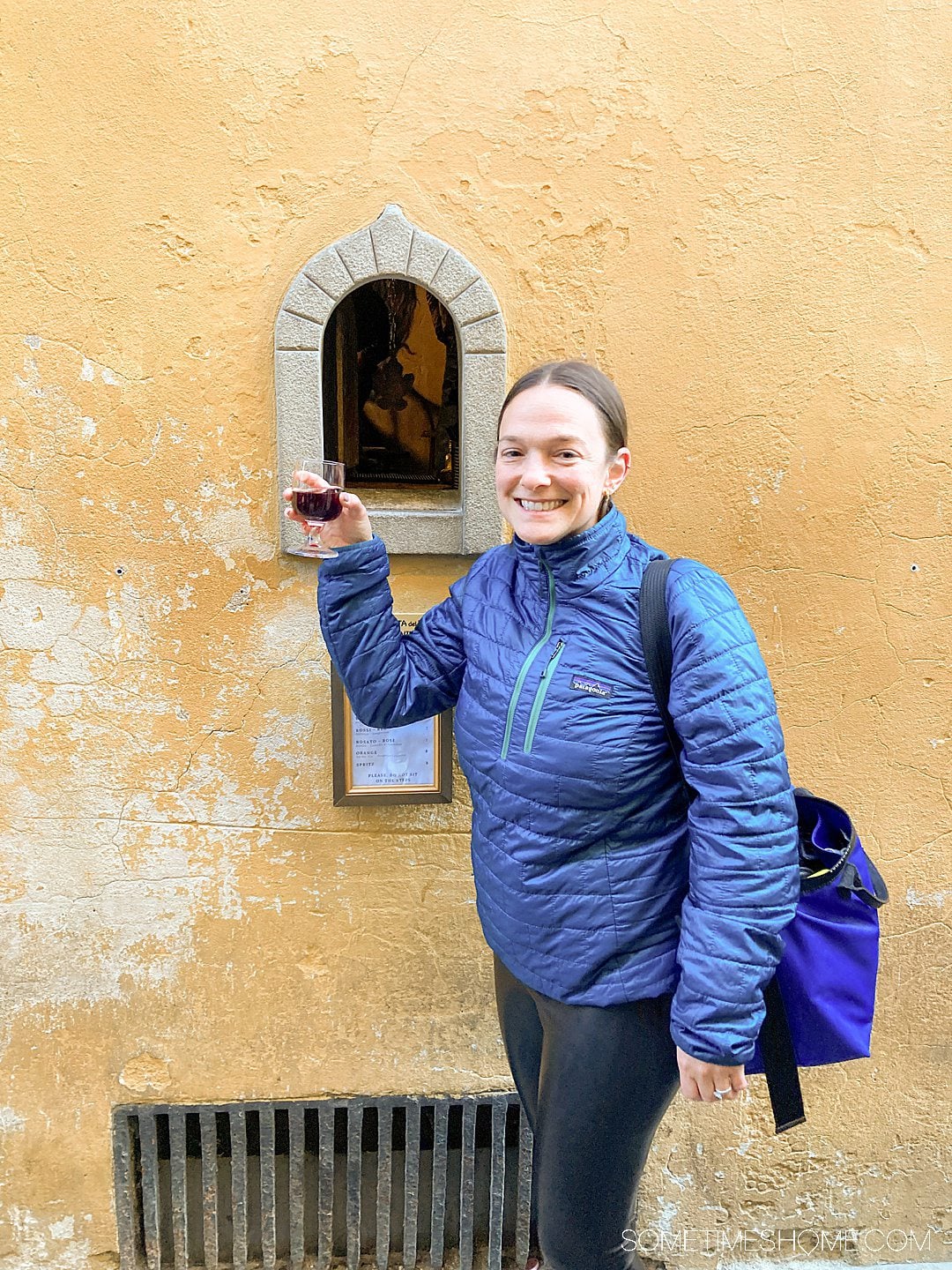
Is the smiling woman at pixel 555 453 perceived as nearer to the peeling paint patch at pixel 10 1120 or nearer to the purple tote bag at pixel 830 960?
the purple tote bag at pixel 830 960

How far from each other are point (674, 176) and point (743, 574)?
3.56 feet

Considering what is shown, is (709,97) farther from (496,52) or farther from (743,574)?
(743,574)

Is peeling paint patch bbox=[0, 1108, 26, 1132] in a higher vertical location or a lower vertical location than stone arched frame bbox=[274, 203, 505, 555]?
lower

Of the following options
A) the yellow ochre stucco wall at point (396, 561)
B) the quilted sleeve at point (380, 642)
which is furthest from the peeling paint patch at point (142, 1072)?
the quilted sleeve at point (380, 642)

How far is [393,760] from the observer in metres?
2.53

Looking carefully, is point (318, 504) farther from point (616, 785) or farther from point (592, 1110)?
point (592, 1110)

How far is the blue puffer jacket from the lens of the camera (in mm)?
1553

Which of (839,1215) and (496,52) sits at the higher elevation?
(496,52)

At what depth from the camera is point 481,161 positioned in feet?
7.68

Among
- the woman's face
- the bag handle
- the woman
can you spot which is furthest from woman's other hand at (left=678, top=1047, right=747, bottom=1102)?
the woman's face

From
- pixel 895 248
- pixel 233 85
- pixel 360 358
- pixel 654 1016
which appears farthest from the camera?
pixel 360 358

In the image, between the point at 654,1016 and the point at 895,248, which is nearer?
the point at 654,1016

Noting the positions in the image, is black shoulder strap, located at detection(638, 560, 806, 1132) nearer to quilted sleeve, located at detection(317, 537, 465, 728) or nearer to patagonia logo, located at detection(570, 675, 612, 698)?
patagonia logo, located at detection(570, 675, 612, 698)

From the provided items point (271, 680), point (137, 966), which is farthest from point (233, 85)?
point (137, 966)
